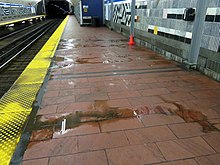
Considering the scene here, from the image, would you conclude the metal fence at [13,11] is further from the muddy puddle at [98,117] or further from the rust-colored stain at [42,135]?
the rust-colored stain at [42,135]

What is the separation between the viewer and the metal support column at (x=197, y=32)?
3918 millimetres

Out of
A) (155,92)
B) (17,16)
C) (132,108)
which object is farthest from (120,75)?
(17,16)

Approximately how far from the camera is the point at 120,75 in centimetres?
423

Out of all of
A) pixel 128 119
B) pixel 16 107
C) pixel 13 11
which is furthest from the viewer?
pixel 13 11

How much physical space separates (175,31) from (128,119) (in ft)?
11.2

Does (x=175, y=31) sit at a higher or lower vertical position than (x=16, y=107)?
higher

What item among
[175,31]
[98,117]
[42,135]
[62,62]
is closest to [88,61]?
[62,62]

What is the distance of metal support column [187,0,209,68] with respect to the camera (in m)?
3.92

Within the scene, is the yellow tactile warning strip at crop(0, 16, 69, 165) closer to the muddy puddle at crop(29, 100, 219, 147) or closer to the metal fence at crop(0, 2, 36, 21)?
the muddy puddle at crop(29, 100, 219, 147)

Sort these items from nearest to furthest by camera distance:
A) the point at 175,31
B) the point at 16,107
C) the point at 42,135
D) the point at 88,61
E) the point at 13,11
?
the point at 42,135, the point at 16,107, the point at 175,31, the point at 88,61, the point at 13,11

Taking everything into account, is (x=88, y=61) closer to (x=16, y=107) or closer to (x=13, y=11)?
(x=16, y=107)

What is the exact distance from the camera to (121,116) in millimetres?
2621

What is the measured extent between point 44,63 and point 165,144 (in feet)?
12.8

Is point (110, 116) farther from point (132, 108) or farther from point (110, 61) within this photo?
point (110, 61)
